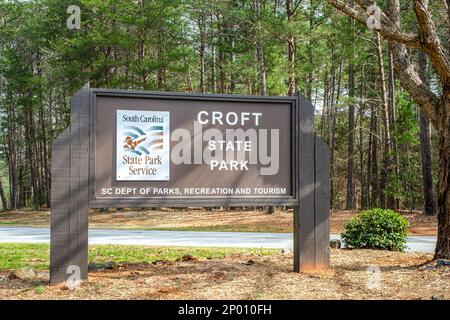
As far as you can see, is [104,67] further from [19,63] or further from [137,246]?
[137,246]

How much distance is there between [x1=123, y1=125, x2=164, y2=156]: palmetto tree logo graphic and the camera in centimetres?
643

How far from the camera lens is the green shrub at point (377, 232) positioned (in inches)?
380

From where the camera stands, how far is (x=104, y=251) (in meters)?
10.9

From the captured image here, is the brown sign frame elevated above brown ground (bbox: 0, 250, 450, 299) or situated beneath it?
elevated above

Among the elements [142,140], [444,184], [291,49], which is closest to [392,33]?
[444,184]

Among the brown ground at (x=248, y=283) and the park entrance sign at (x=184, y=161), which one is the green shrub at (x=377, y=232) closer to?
the brown ground at (x=248, y=283)

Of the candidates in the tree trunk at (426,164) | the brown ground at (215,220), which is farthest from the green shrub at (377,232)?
the tree trunk at (426,164)

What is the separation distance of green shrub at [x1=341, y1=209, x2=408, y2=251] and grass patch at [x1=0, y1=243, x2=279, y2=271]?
172cm

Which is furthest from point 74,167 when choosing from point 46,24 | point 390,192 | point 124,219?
point 46,24

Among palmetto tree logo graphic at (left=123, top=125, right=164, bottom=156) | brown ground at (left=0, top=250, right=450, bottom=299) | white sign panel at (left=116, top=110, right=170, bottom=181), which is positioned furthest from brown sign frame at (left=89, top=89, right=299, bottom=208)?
brown ground at (left=0, top=250, right=450, bottom=299)

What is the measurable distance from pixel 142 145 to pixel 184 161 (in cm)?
60

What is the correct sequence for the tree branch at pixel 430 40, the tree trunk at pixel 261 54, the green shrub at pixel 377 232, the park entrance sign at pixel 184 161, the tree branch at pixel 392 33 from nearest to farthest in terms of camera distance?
1. the park entrance sign at pixel 184 161
2. the tree branch at pixel 430 40
3. the tree branch at pixel 392 33
4. the green shrub at pixel 377 232
5. the tree trunk at pixel 261 54

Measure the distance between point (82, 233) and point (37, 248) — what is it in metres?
6.65

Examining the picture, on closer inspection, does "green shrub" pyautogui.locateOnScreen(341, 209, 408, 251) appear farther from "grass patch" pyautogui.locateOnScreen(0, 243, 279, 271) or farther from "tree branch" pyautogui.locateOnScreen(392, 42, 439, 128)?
"tree branch" pyautogui.locateOnScreen(392, 42, 439, 128)
